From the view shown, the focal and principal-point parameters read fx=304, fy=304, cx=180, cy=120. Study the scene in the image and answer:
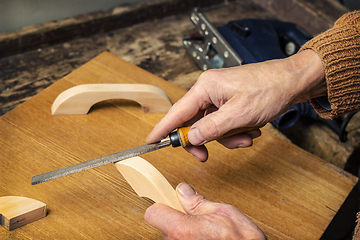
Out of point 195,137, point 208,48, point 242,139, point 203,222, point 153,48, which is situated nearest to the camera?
point 203,222

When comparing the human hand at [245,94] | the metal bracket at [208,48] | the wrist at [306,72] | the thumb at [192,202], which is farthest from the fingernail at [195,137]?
the metal bracket at [208,48]

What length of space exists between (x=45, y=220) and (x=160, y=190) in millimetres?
258

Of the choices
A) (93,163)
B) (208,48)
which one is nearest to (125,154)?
(93,163)

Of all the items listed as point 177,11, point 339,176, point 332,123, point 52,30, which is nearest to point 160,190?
point 339,176

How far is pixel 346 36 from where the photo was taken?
74cm

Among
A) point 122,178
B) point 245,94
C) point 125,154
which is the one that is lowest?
point 122,178

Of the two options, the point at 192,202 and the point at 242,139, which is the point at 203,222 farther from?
the point at 242,139

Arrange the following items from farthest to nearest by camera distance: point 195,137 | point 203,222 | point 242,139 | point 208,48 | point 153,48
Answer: point 153,48
point 208,48
point 242,139
point 195,137
point 203,222

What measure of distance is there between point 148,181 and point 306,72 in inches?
17.4

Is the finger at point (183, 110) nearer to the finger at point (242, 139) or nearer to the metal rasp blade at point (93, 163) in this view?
the metal rasp blade at point (93, 163)

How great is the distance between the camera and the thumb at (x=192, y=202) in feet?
2.02

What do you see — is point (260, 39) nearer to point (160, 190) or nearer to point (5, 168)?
point (160, 190)

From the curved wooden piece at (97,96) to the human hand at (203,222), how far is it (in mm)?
358

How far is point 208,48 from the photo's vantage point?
1.21m
